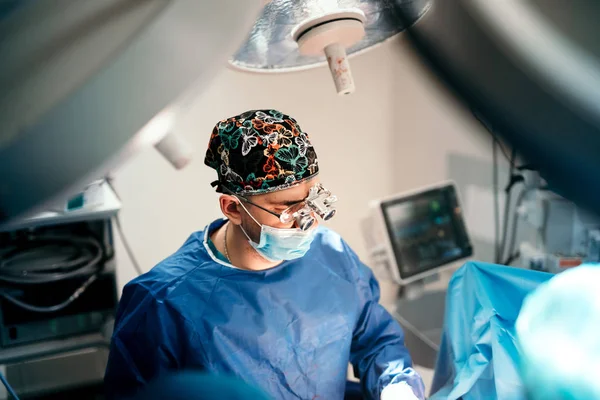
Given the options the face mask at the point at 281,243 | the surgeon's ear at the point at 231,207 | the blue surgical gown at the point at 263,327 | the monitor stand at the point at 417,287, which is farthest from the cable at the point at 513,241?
the surgeon's ear at the point at 231,207

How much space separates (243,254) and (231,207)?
0.13 m

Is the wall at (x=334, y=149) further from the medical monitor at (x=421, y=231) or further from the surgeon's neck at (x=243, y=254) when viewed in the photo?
the surgeon's neck at (x=243, y=254)

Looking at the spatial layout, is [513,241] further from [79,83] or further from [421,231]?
[79,83]

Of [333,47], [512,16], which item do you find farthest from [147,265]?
[512,16]

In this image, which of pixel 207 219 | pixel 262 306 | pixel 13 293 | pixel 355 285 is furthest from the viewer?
pixel 207 219

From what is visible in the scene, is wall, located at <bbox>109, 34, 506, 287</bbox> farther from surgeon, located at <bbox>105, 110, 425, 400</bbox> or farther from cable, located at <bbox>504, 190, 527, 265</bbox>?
surgeon, located at <bbox>105, 110, 425, 400</bbox>

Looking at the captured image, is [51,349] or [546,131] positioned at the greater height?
[546,131]

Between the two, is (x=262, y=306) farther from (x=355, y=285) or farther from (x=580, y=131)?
(x=580, y=131)

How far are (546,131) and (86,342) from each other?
1.57 meters

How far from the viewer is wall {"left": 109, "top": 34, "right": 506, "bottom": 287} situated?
5.86 ft

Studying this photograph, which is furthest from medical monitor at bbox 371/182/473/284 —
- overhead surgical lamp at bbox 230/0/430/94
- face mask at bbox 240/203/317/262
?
overhead surgical lamp at bbox 230/0/430/94

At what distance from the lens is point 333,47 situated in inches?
31.2

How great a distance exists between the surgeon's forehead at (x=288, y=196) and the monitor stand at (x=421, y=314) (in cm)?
→ 90

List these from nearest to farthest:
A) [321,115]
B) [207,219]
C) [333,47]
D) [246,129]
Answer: [333,47]
[246,129]
[207,219]
[321,115]
